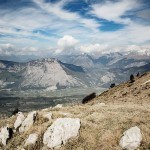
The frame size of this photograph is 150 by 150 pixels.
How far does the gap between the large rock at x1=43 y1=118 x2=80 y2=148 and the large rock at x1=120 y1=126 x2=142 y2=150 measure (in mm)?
7590

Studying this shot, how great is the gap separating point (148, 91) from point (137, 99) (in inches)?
298

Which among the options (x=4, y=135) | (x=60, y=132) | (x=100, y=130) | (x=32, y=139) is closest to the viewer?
(x=100, y=130)

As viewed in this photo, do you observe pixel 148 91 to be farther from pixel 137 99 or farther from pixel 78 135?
pixel 78 135

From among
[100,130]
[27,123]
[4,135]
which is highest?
[27,123]

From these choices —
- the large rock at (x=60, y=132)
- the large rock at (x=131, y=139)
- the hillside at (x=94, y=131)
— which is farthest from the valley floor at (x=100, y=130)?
the large rock at (x=60, y=132)

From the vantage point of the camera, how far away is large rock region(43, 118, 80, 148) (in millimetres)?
39412

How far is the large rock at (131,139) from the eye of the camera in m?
35.3

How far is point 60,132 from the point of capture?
40500 mm

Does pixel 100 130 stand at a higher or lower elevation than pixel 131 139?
higher

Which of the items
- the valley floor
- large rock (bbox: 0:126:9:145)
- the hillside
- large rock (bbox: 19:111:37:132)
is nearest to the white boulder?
the hillside

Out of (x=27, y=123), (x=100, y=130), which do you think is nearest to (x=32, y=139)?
(x=27, y=123)

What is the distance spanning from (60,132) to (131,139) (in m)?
11.0

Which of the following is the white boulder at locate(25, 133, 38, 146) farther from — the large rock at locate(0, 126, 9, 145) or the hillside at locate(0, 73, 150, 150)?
the large rock at locate(0, 126, 9, 145)

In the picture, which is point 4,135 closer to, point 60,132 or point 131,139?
point 60,132
